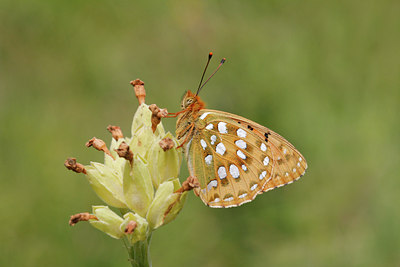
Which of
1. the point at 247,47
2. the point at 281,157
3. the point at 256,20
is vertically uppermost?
the point at 256,20

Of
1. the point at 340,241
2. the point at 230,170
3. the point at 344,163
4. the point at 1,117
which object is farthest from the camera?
the point at 1,117

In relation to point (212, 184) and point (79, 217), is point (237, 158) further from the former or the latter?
point (79, 217)

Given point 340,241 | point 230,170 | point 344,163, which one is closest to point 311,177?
point 344,163

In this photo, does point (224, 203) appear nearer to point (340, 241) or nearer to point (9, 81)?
point (340, 241)

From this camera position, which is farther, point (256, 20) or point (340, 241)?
point (256, 20)

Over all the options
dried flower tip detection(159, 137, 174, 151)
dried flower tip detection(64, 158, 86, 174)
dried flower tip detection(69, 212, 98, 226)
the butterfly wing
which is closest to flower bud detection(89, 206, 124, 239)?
dried flower tip detection(69, 212, 98, 226)

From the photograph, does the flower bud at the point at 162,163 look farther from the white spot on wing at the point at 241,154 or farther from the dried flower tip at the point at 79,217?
the white spot on wing at the point at 241,154

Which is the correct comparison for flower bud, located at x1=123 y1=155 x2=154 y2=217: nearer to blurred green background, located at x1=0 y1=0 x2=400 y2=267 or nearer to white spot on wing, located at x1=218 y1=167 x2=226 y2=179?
white spot on wing, located at x1=218 y1=167 x2=226 y2=179
